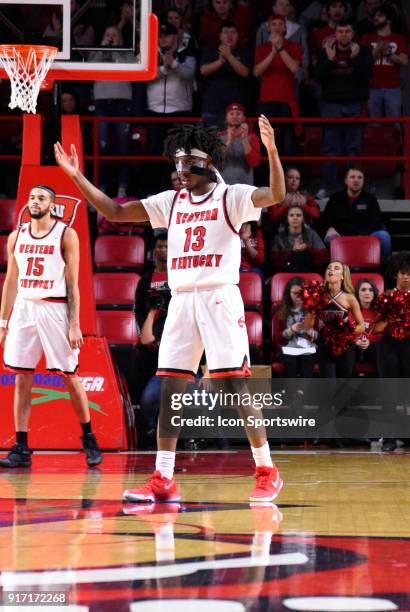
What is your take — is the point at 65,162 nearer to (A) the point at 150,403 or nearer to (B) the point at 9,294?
(B) the point at 9,294

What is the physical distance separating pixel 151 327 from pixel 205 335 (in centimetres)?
432

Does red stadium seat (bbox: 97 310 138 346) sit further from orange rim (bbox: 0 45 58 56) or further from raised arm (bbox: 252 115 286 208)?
raised arm (bbox: 252 115 286 208)

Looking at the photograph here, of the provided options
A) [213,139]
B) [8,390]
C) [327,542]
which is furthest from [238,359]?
[8,390]

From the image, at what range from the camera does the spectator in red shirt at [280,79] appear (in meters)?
13.7

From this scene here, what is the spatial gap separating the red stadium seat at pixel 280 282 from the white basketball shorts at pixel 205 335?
5.10m

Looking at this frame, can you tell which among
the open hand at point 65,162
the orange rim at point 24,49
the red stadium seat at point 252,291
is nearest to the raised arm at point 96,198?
the open hand at point 65,162

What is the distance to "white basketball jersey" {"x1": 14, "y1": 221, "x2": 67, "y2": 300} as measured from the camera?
896cm

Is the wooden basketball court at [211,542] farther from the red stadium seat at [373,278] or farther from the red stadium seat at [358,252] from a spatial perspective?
the red stadium seat at [358,252]

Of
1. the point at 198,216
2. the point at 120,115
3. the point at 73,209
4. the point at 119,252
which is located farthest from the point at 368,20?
the point at 198,216

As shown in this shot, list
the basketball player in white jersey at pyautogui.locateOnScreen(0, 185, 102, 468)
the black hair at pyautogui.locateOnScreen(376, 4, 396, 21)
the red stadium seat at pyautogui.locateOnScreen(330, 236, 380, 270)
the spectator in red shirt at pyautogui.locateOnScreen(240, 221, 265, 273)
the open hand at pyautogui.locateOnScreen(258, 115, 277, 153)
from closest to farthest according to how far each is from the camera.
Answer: the open hand at pyautogui.locateOnScreen(258, 115, 277, 153) → the basketball player in white jersey at pyautogui.locateOnScreen(0, 185, 102, 468) → the spectator in red shirt at pyautogui.locateOnScreen(240, 221, 265, 273) → the red stadium seat at pyautogui.locateOnScreen(330, 236, 380, 270) → the black hair at pyautogui.locateOnScreen(376, 4, 396, 21)

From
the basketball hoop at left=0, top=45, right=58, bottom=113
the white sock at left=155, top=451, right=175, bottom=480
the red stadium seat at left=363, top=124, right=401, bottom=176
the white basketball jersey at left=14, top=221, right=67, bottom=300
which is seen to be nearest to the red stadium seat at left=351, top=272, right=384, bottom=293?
the red stadium seat at left=363, top=124, right=401, bottom=176

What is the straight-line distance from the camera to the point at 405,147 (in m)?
13.8

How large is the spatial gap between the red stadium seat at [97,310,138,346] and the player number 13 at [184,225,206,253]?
477 centimetres

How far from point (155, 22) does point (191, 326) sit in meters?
3.39
